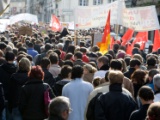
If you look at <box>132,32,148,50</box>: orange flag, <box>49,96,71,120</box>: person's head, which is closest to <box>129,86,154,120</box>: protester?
<box>49,96,71,120</box>: person's head

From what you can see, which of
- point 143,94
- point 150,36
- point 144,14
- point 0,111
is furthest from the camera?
point 150,36

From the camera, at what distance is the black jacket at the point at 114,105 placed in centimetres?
749

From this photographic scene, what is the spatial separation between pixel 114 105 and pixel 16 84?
263 centimetres

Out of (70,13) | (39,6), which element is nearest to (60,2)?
(70,13)

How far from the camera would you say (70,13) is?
81938 millimetres

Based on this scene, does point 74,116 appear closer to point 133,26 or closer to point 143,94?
point 143,94

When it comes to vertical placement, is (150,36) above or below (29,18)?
below

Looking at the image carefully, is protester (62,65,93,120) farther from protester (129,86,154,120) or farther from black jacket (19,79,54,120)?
protester (129,86,154,120)

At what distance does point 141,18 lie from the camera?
17656 millimetres

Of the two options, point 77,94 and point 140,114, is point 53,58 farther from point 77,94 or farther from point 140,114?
point 140,114

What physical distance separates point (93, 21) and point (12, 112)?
9.68 m

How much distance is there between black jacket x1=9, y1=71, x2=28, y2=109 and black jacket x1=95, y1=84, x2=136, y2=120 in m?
2.32

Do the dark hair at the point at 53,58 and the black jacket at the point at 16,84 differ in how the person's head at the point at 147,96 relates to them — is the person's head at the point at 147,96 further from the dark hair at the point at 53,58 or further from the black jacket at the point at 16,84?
the dark hair at the point at 53,58

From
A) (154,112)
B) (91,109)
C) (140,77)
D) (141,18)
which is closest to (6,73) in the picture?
(140,77)
